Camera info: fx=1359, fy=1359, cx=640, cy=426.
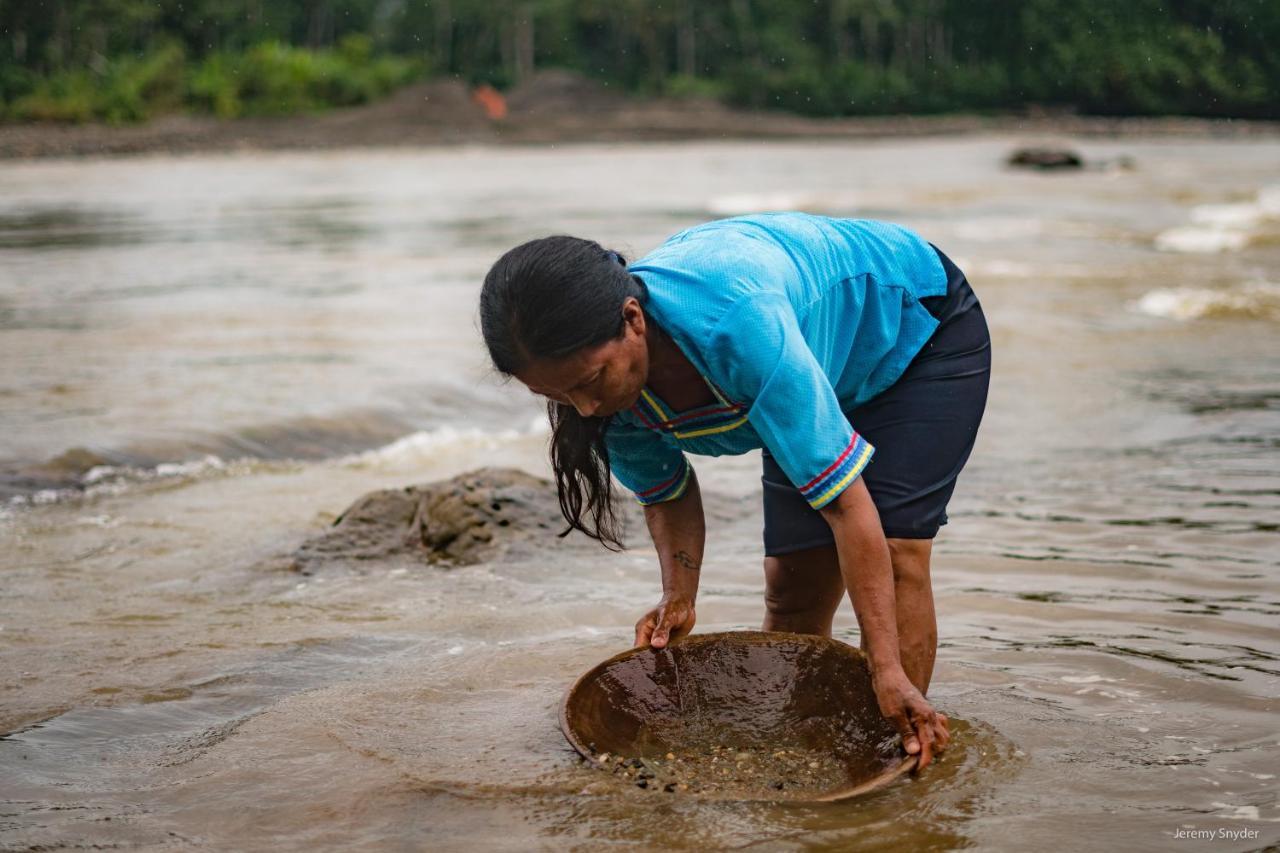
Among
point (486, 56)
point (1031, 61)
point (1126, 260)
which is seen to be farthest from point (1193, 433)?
point (486, 56)

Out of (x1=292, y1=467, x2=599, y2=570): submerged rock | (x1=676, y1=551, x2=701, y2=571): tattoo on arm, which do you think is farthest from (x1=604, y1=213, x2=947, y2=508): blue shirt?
(x1=292, y1=467, x2=599, y2=570): submerged rock

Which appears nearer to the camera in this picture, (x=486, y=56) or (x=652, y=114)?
(x=652, y=114)

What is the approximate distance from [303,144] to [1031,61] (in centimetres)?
3368

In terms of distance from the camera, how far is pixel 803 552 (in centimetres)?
283

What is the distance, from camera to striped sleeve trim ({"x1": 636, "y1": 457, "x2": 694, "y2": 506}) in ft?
9.13

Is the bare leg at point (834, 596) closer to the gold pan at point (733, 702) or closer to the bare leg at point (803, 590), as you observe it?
the bare leg at point (803, 590)

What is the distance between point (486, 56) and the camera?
66.7m

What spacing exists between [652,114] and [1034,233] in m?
43.3

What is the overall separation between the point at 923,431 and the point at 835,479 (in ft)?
1.53

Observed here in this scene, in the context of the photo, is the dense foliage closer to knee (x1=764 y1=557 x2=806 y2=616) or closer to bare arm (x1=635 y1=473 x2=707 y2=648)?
knee (x1=764 y1=557 x2=806 y2=616)

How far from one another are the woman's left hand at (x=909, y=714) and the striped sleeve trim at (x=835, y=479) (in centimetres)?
37

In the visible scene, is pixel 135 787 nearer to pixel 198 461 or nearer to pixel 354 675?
pixel 354 675

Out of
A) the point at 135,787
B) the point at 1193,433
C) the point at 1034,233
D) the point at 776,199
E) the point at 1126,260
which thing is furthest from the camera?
the point at 776,199

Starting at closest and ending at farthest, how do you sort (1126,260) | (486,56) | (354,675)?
(354,675)
(1126,260)
(486,56)
